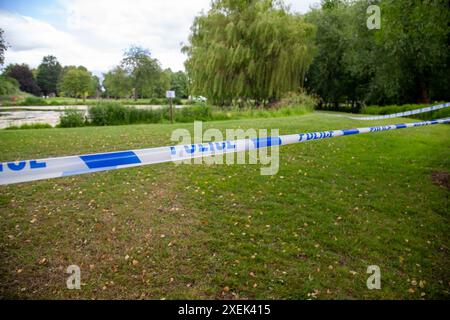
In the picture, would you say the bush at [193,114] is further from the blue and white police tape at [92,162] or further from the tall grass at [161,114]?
the blue and white police tape at [92,162]

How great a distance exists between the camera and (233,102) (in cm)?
2286

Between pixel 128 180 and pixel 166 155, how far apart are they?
2841 millimetres

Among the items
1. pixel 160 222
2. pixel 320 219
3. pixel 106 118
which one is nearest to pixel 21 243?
pixel 160 222

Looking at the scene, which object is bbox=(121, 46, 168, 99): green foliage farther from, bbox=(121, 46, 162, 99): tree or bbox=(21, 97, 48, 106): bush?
bbox=(21, 97, 48, 106): bush

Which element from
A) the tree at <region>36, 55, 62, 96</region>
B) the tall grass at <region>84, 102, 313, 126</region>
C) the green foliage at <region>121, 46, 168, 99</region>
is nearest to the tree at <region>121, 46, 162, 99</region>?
the green foliage at <region>121, 46, 168, 99</region>

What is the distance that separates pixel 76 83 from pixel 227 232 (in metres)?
63.6

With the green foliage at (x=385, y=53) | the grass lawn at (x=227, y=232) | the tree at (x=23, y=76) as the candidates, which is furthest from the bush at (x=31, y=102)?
the green foliage at (x=385, y=53)

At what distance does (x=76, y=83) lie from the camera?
5706 centimetres

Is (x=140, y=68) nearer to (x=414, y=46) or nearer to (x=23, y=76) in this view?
(x=23, y=76)

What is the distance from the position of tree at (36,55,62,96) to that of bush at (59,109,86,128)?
6524 centimetres

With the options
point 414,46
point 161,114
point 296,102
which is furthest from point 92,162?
point 414,46

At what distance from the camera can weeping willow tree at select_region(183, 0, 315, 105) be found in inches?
886

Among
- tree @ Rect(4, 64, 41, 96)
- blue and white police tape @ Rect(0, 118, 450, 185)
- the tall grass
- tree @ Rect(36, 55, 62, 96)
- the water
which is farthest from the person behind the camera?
tree @ Rect(36, 55, 62, 96)
